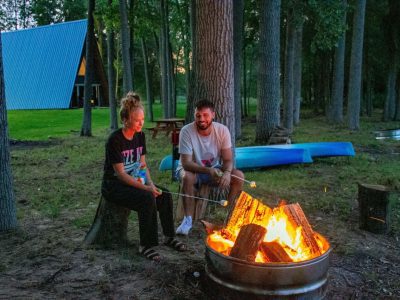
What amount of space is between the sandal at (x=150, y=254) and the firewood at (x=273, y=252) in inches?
47.6

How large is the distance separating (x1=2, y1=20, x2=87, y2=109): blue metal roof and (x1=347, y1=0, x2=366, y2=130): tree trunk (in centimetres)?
2082

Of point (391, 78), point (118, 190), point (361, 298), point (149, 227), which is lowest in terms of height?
point (361, 298)

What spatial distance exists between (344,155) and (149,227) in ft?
22.8

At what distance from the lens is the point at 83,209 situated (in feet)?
20.3

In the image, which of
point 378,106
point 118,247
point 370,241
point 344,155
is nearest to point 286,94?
point 344,155

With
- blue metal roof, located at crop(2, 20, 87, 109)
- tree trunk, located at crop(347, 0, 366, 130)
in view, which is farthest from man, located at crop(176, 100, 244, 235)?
blue metal roof, located at crop(2, 20, 87, 109)

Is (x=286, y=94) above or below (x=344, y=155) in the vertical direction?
above

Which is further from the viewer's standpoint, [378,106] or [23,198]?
[378,106]

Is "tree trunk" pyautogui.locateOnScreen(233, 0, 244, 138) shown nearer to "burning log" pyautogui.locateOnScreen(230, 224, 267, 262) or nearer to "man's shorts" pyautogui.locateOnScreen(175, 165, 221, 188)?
"man's shorts" pyautogui.locateOnScreen(175, 165, 221, 188)

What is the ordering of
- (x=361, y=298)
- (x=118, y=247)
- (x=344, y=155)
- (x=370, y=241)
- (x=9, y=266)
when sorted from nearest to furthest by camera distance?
1. (x=361, y=298)
2. (x=9, y=266)
3. (x=118, y=247)
4. (x=370, y=241)
5. (x=344, y=155)

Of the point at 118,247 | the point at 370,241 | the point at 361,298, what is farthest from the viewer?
the point at 370,241

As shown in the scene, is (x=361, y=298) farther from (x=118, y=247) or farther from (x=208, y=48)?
(x=208, y=48)

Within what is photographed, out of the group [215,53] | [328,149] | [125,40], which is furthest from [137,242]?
[125,40]

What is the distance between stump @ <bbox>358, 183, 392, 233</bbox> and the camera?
5.14 metres
